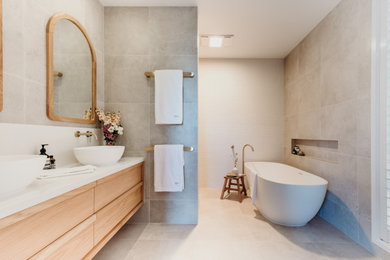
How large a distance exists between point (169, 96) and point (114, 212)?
3.85 feet

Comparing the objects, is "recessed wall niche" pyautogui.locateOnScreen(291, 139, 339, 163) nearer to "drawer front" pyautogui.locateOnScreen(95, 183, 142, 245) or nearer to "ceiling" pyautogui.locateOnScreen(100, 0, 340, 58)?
"ceiling" pyautogui.locateOnScreen(100, 0, 340, 58)

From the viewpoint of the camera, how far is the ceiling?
201cm

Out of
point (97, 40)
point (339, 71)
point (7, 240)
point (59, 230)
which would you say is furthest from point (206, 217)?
point (97, 40)

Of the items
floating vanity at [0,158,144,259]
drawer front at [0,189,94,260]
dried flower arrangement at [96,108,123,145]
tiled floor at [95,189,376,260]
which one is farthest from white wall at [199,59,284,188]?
drawer front at [0,189,94,260]

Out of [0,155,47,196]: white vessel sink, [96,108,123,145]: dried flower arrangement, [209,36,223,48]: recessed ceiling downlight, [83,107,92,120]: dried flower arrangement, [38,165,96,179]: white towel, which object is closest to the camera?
[0,155,47,196]: white vessel sink

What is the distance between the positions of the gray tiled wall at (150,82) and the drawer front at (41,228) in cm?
107

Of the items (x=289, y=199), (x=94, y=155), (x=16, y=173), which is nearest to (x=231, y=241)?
(x=289, y=199)

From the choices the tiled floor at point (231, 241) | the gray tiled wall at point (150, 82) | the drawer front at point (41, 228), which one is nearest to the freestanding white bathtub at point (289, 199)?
the tiled floor at point (231, 241)

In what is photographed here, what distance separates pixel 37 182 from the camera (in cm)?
94

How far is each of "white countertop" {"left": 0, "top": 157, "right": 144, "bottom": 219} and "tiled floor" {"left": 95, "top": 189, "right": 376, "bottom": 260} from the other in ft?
2.90

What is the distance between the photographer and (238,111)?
11.1 ft

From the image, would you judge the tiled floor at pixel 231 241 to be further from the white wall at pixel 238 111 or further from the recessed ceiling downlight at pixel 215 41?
the recessed ceiling downlight at pixel 215 41

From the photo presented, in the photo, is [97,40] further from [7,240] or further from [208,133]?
[208,133]

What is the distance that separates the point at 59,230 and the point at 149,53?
1.79 m
